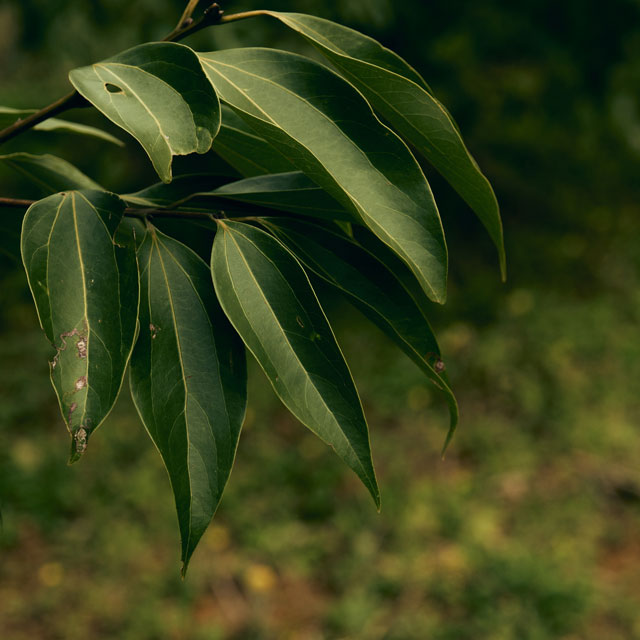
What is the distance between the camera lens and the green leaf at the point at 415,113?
1.91ft

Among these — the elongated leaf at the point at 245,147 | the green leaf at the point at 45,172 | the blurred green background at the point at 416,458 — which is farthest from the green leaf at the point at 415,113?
the blurred green background at the point at 416,458

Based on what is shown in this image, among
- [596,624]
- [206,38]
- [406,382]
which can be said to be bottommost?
[406,382]

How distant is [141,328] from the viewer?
0.62 metres

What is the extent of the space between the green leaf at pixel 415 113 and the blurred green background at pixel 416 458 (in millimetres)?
1686

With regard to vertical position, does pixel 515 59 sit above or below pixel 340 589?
above

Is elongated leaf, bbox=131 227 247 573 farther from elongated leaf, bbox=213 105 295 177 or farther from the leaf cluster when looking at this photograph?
elongated leaf, bbox=213 105 295 177

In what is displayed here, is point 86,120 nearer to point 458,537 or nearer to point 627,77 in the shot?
point 627,77

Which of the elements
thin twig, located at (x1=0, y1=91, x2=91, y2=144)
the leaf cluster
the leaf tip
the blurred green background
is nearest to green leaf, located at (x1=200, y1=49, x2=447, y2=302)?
the leaf cluster

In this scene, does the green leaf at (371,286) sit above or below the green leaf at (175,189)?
below

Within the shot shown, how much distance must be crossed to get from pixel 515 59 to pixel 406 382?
75.5 inches

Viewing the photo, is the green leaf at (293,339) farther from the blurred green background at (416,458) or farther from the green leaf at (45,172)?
the blurred green background at (416,458)

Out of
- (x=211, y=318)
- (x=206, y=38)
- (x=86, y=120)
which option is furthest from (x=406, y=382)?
(x=211, y=318)

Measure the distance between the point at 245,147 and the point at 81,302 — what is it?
0.22 metres

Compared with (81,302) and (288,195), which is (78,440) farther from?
(288,195)
